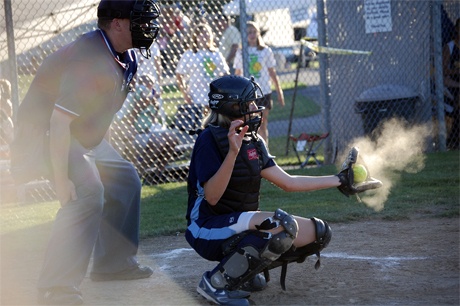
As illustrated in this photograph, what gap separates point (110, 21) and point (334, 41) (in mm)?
6806

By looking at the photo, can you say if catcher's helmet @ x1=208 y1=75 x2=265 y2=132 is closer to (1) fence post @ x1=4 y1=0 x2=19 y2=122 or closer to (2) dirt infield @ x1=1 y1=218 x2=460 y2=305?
(2) dirt infield @ x1=1 y1=218 x2=460 y2=305

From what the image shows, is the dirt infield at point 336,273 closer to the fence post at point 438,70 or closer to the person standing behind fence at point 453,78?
the fence post at point 438,70

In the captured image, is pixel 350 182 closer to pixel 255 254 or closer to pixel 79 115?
pixel 255 254

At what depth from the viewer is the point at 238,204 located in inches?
187

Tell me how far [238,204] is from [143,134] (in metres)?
5.64

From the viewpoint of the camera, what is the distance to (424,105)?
11172 mm

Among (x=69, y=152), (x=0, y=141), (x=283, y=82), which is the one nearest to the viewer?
(x=69, y=152)

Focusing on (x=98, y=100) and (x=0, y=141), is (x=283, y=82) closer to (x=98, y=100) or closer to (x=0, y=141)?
(x=0, y=141)

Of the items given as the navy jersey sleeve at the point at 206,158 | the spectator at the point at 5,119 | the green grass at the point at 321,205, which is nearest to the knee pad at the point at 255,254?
the navy jersey sleeve at the point at 206,158

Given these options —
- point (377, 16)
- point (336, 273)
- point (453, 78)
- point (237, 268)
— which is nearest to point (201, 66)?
point (377, 16)

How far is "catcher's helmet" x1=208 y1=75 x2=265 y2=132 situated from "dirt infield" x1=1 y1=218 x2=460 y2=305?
1.12 metres

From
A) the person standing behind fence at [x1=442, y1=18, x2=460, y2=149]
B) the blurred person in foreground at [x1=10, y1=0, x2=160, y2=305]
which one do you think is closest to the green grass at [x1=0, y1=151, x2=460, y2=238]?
the person standing behind fence at [x1=442, y1=18, x2=460, y2=149]

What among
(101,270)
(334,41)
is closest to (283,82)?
(334,41)

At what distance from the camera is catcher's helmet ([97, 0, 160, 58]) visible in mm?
4789
